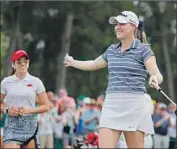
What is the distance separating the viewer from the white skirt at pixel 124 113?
7.46 meters

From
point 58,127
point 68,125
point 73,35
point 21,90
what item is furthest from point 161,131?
point 73,35

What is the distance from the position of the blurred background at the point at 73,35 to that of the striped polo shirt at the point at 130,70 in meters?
22.0

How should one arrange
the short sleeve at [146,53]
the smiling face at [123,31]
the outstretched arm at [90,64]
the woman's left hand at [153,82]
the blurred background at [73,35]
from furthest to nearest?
the blurred background at [73,35] → the outstretched arm at [90,64] → the smiling face at [123,31] → the short sleeve at [146,53] → the woman's left hand at [153,82]

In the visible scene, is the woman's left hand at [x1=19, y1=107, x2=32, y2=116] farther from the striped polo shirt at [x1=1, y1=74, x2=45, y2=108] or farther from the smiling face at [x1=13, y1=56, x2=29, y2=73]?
the smiling face at [x1=13, y1=56, x2=29, y2=73]

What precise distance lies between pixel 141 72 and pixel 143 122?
1.82 feet

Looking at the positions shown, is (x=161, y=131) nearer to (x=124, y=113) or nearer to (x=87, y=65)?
(x=87, y=65)

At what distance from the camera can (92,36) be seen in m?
44.3

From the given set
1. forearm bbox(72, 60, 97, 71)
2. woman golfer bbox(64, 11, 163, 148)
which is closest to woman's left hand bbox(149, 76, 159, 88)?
woman golfer bbox(64, 11, 163, 148)

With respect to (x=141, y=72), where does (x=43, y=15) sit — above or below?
above

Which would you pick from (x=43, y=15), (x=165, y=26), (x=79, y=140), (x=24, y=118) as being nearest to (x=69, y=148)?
(x=79, y=140)

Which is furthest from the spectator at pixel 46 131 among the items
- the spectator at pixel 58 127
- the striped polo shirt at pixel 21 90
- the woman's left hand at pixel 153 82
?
the woman's left hand at pixel 153 82

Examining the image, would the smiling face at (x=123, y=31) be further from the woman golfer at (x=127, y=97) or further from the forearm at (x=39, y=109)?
the forearm at (x=39, y=109)

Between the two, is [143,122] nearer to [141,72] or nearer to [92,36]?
[141,72]

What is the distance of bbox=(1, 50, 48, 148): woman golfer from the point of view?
A: 9.44 metres
